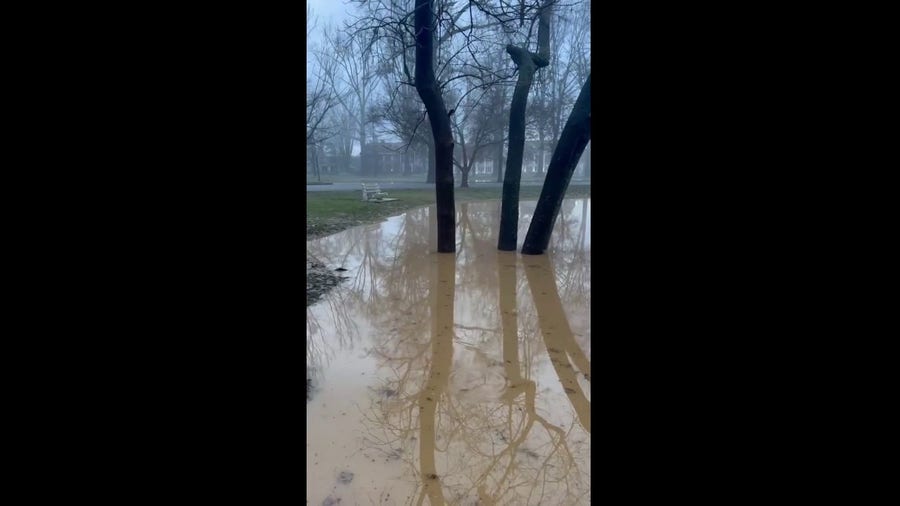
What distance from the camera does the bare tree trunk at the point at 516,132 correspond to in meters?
8.98

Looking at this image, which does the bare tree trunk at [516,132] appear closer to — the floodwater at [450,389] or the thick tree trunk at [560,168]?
the thick tree trunk at [560,168]

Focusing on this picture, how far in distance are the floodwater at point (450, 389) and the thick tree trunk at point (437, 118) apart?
1.46 metres

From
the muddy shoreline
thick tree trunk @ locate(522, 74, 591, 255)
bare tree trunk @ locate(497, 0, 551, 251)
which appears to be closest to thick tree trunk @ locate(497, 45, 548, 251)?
bare tree trunk @ locate(497, 0, 551, 251)

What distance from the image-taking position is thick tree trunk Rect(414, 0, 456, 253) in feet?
26.3

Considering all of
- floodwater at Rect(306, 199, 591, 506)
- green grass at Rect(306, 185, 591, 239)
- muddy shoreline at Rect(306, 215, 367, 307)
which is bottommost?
floodwater at Rect(306, 199, 591, 506)

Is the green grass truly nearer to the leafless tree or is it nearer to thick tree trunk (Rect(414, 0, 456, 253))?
thick tree trunk (Rect(414, 0, 456, 253))

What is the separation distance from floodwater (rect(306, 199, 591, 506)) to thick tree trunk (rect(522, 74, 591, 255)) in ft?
3.98

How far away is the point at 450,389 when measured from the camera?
3.51 m

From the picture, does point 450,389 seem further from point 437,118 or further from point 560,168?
point 437,118

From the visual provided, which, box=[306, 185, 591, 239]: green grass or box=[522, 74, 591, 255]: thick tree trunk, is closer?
box=[522, 74, 591, 255]: thick tree trunk

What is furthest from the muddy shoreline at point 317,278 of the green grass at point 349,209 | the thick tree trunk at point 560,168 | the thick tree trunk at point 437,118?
the thick tree trunk at point 560,168
